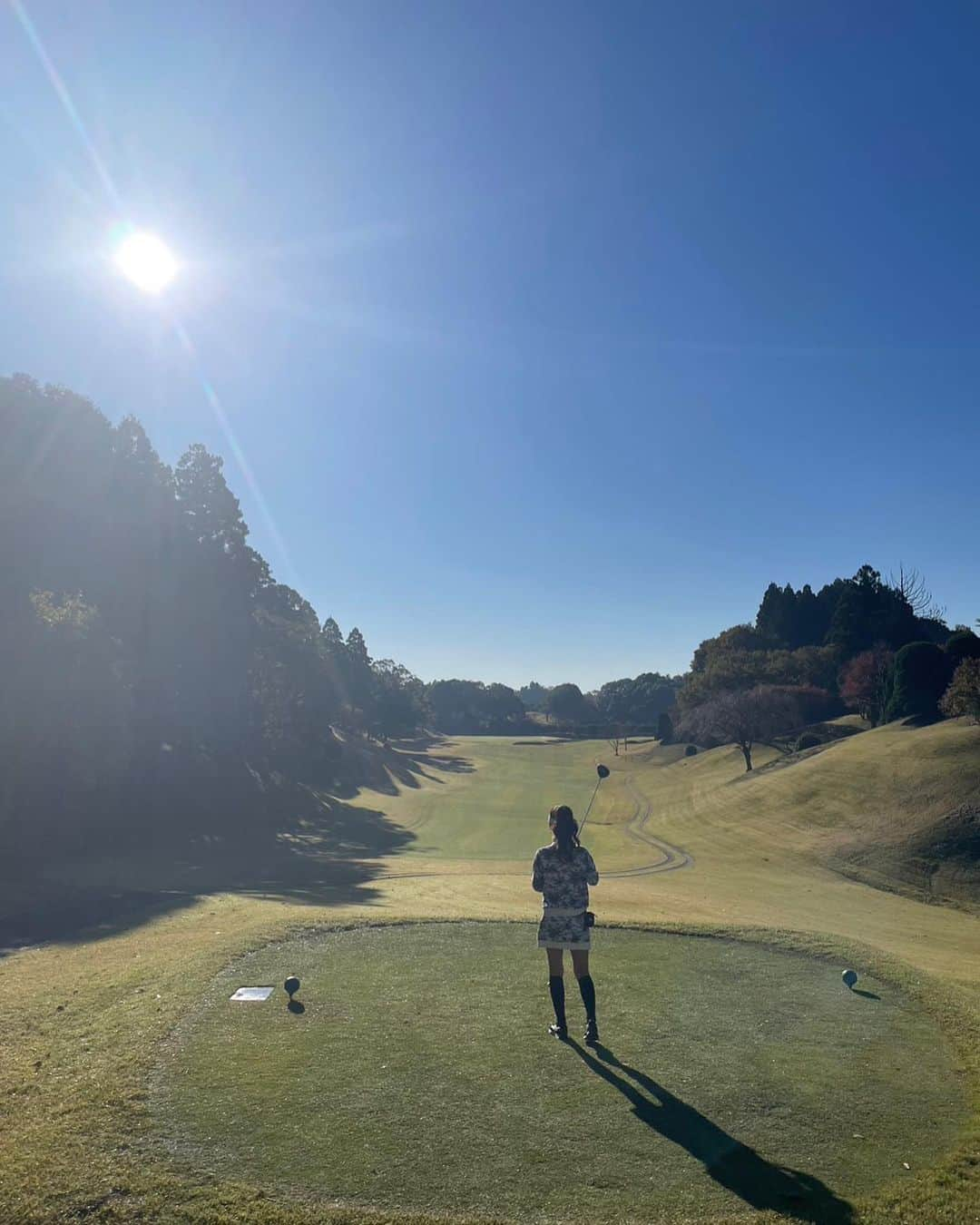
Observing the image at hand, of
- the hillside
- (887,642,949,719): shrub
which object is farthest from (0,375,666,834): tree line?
(887,642,949,719): shrub

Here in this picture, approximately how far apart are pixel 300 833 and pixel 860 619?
68890mm

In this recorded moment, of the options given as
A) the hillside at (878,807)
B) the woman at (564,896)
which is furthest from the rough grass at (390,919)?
the woman at (564,896)

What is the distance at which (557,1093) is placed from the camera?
6703 millimetres

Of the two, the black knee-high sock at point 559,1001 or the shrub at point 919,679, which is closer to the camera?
the black knee-high sock at point 559,1001

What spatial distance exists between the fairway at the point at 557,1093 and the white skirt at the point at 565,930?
0.85 meters

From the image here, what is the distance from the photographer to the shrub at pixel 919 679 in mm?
51875

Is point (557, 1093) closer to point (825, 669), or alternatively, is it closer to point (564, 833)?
point (564, 833)

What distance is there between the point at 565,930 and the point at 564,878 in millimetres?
514

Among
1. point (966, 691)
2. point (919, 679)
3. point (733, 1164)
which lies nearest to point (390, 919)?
point (733, 1164)

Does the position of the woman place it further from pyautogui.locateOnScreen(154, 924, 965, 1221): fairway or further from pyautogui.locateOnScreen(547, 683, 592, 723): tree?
pyautogui.locateOnScreen(547, 683, 592, 723): tree

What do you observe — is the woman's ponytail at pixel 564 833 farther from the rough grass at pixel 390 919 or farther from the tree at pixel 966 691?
the tree at pixel 966 691

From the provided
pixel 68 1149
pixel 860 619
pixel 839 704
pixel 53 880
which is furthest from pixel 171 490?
pixel 860 619

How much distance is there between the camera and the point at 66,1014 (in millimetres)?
8781

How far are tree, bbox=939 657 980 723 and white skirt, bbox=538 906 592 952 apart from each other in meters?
39.7
